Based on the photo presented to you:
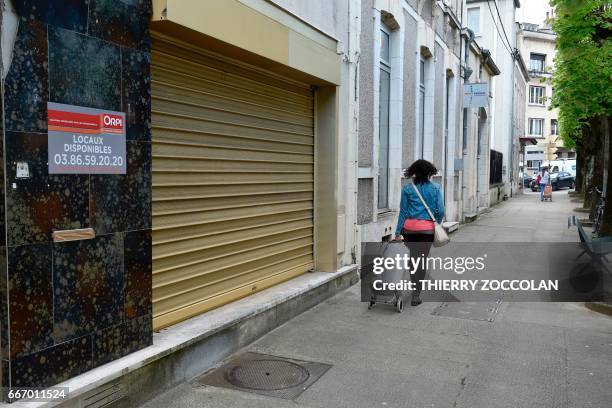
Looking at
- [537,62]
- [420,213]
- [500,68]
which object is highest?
[537,62]

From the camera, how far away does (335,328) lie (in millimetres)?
6133

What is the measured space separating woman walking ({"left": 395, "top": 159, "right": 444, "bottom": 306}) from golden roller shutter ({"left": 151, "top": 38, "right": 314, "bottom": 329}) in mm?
1317

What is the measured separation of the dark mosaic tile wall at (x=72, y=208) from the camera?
326 centimetres

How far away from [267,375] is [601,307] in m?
4.49

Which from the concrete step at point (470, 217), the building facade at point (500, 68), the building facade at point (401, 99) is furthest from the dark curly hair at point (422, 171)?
the building facade at point (500, 68)

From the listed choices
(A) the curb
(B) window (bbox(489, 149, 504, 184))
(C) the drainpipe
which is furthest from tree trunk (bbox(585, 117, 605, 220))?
(A) the curb

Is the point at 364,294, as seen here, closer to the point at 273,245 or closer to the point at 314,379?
the point at 273,245

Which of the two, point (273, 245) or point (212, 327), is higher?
point (273, 245)

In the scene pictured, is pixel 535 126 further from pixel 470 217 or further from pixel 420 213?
pixel 420 213

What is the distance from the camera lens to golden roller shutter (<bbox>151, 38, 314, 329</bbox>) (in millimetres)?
4855

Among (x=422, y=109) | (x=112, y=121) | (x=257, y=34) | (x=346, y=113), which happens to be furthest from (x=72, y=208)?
(x=422, y=109)

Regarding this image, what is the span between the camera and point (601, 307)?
696 cm

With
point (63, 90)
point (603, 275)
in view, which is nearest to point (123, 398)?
point (63, 90)

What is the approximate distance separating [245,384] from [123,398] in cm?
101
